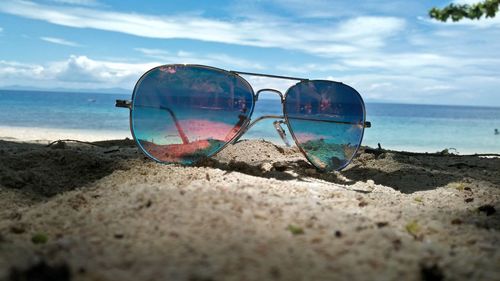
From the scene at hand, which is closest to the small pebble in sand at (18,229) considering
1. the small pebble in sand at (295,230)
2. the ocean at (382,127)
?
the small pebble in sand at (295,230)

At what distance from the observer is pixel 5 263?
1700 millimetres

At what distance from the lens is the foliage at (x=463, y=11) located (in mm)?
3590

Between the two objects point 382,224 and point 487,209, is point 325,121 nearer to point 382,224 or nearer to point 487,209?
point 487,209

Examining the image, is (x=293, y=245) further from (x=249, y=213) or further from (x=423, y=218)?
(x=423, y=218)

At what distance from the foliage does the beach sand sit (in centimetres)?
126

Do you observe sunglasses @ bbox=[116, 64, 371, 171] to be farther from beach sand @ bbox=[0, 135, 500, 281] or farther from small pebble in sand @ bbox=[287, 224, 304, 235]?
small pebble in sand @ bbox=[287, 224, 304, 235]

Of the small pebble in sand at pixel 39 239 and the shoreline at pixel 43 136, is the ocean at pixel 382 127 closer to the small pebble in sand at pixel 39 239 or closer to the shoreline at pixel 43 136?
the shoreline at pixel 43 136

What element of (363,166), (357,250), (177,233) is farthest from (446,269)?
(363,166)

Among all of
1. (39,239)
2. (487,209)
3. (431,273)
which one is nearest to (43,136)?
(39,239)

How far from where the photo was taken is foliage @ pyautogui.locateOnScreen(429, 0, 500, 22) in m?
3.59

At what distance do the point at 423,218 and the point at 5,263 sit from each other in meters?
1.94

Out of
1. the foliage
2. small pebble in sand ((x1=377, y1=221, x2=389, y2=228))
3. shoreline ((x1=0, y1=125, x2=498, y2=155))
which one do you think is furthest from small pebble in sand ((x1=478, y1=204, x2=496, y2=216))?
shoreline ((x1=0, y1=125, x2=498, y2=155))

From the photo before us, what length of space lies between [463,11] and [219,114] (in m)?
1.91

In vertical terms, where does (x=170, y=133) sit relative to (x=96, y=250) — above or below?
above
